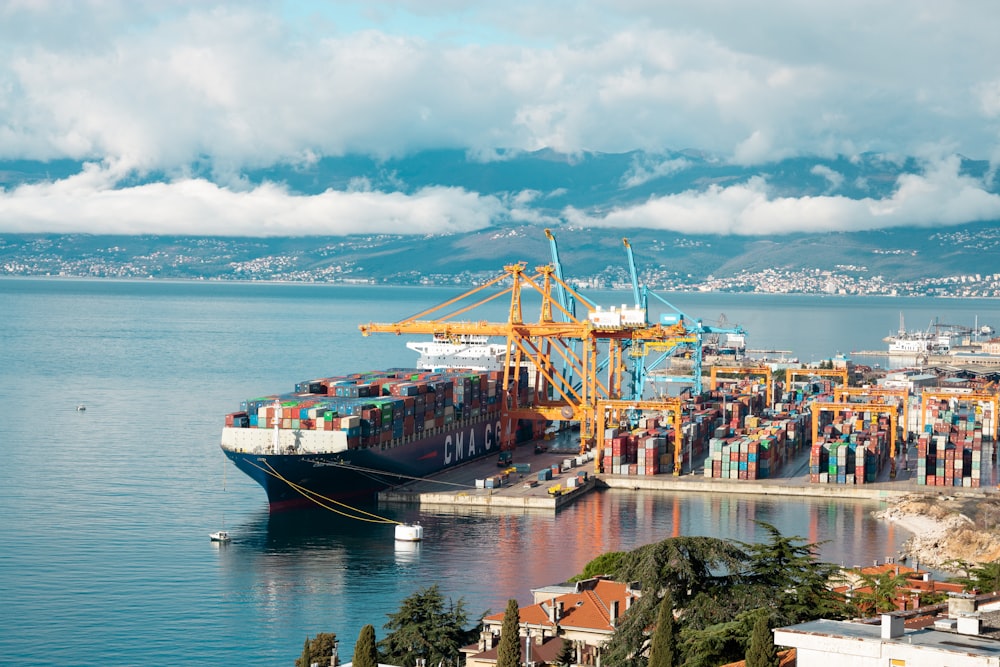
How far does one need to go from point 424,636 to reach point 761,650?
990 centimetres

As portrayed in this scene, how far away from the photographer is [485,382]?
Answer: 62.8 metres

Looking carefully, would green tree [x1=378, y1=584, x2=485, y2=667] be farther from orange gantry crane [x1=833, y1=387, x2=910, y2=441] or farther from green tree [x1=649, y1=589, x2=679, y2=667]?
orange gantry crane [x1=833, y1=387, x2=910, y2=441]

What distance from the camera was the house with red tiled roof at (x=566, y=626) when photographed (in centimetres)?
2416

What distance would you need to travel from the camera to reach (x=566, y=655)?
Result: 24047 mm

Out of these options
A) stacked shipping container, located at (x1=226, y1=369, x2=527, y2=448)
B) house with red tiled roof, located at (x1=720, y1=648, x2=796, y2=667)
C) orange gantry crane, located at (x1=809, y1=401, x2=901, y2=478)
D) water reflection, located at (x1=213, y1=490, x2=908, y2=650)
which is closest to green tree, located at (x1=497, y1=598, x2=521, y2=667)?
house with red tiled roof, located at (x1=720, y1=648, x2=796, y2=667)

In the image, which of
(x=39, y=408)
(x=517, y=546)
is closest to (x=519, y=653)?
(x=517, y=546)

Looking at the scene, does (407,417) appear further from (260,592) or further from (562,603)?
(562,603)

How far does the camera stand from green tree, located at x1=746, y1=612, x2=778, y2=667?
1720cm

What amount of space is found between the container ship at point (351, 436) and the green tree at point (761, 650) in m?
31.7

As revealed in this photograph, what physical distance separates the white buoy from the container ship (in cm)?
648

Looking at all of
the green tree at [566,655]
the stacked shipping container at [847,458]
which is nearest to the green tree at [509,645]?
the green tree at [566,655]

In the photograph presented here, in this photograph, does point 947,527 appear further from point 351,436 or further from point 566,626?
point 566,626

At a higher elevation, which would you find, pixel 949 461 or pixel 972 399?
pixel 972 399

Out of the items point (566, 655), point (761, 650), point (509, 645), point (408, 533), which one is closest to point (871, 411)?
point (408, 533)
